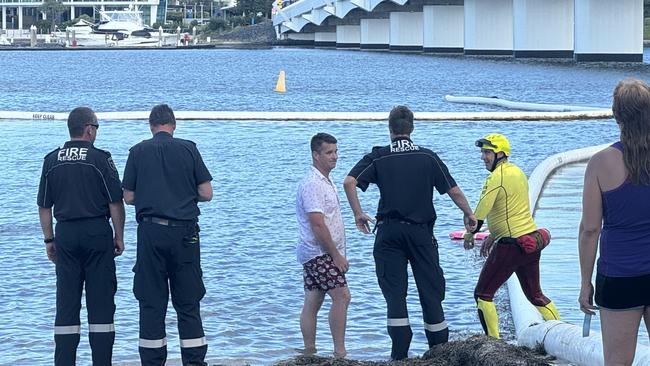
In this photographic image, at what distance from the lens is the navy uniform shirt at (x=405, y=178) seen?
355 inches

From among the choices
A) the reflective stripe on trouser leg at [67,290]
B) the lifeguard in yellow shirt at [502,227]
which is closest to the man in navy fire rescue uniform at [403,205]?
the lifeguard in yellow shirt at [502,227]

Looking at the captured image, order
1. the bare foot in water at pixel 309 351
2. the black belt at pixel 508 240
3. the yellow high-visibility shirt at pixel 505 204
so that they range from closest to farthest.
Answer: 1. the yellow high-visibility shirt at pixel 505 204
2. the black belt at pixel 508 240
3. the bare foot in water at pixel 309 351

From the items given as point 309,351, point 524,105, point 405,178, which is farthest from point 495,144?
point 524,105

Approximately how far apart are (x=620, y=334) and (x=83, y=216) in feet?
13.0

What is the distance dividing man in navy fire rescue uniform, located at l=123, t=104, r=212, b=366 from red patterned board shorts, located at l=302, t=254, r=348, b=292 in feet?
3.06

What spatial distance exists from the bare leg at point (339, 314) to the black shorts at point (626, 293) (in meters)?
3.33

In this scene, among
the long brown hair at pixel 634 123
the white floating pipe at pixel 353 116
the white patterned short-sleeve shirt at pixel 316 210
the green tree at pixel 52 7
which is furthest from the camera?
the green tree at pixel 52 7

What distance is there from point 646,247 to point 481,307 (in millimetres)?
3421

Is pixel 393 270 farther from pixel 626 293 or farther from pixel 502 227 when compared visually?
pixel 626 293

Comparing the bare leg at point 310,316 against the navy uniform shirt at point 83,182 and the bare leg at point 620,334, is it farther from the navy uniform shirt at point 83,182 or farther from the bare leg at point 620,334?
the bare leg at point 620,334

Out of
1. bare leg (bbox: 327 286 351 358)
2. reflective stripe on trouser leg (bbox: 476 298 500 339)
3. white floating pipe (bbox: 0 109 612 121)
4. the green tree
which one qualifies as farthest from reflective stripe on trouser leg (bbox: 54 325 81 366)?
the green tree

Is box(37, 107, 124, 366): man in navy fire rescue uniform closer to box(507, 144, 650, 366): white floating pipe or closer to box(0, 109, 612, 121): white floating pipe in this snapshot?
box(507, 144, 650, 366): white floating pipe

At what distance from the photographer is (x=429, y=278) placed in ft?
30.2

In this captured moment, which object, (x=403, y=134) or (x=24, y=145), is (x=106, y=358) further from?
Answer: (x=24, y=145)
